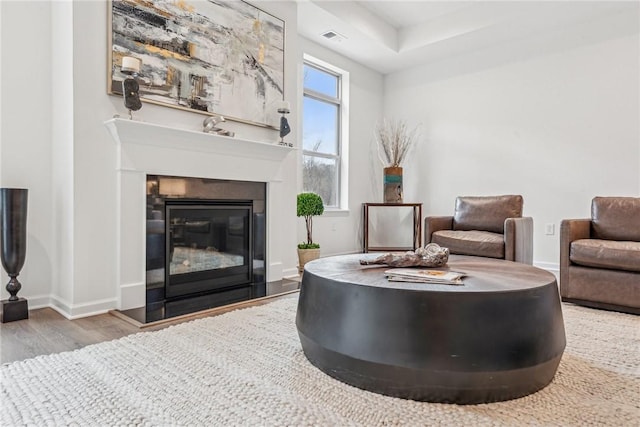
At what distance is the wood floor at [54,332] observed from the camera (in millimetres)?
1938

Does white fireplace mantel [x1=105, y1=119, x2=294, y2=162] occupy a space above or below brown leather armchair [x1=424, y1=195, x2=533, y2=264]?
above

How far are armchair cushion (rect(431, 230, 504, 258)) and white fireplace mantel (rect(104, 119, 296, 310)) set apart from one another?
2.01m

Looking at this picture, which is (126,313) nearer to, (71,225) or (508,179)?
(71,225)

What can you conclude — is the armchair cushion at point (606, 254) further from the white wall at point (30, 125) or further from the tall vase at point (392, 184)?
the white wall at point (30, 125)

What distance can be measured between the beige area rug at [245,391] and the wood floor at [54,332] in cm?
15

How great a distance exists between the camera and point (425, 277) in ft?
4.99

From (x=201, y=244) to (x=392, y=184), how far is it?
2.91 m

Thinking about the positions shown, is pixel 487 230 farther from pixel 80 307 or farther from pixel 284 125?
pixel 80 307

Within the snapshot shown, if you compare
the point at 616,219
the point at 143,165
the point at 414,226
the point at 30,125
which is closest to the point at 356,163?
the point at 414,226

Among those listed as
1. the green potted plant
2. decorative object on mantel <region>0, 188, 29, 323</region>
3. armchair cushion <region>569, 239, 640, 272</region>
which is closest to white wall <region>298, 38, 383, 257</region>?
the green potted plant

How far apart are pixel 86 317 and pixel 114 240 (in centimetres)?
52

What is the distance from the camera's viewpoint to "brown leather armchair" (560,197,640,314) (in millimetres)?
2621

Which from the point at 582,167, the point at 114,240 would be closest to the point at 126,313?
the point at 114,240

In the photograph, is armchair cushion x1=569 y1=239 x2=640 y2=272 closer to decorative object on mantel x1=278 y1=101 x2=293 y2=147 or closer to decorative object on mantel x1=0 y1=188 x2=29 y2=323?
decorative object on mantel x1=278 y1=101 x2=293 y2=147
